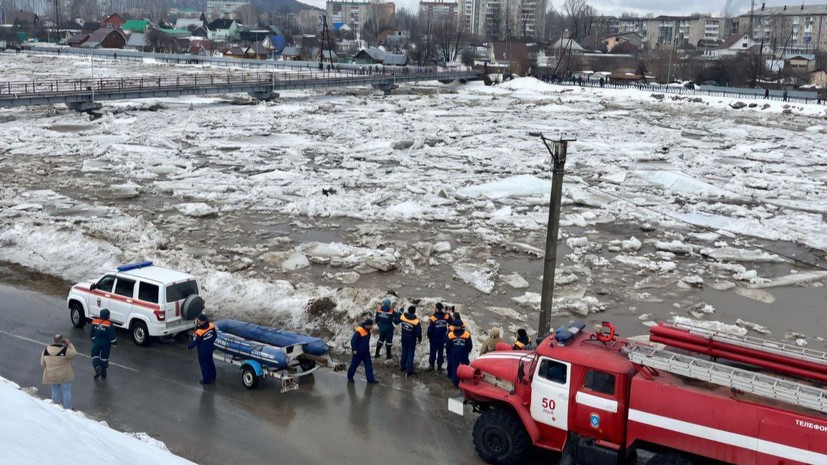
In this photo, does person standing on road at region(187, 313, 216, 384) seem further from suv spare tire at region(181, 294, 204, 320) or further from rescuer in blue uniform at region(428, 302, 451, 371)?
rescuer in blue uniform at region(428, 302, 451, 371)

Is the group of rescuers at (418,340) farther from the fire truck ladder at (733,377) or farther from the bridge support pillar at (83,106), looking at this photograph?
the bridge support pillar at (83,106)

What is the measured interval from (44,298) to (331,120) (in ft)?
113

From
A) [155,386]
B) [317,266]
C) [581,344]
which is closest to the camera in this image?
[581,344]

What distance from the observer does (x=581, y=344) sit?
866 centimetres

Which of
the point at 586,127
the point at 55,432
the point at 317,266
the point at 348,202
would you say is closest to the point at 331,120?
the point at 586,127

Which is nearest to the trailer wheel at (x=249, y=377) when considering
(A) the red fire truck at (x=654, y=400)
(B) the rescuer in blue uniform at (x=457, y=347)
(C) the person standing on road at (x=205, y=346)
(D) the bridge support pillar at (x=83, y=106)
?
(C) the person standing on road at (x=205, y=346)

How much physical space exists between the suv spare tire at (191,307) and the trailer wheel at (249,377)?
6.87 feet

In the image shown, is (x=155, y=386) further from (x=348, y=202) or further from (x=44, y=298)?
(x=348, y=202)

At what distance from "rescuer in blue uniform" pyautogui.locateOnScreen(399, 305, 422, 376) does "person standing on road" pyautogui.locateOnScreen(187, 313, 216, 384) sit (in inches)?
109

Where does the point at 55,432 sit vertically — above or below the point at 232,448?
above

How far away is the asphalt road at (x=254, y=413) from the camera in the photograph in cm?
905

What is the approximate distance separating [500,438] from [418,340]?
333 cm

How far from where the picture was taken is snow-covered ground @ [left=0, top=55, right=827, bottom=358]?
1609 cm

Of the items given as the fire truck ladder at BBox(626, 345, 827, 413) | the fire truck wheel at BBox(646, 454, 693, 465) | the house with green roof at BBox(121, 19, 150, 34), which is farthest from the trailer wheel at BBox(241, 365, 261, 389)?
the house with green roof at BBox(121, 19, 150, 34)
